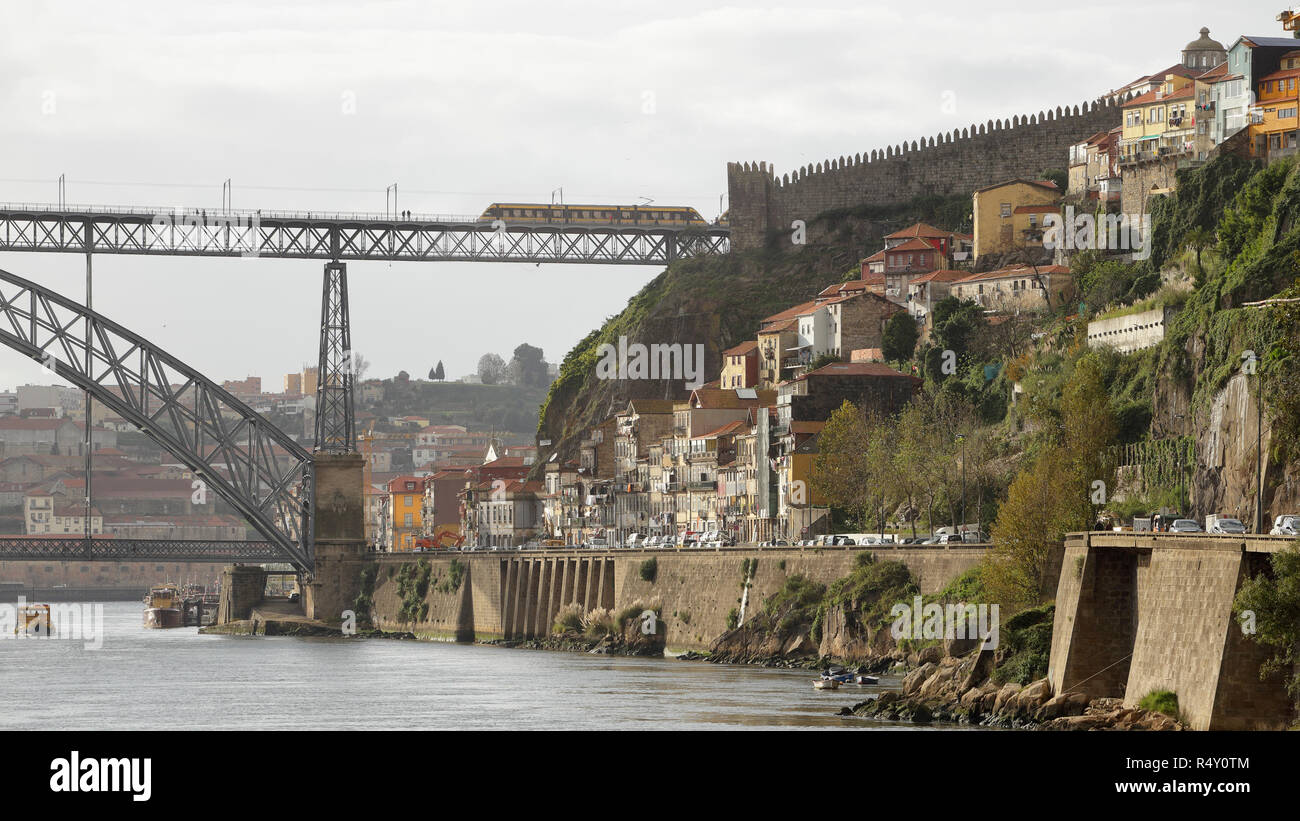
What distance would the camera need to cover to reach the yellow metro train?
121m

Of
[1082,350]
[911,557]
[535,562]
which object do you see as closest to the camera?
[911,557]

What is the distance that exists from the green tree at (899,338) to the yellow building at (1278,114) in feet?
69.8

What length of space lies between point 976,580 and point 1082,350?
21867 mm

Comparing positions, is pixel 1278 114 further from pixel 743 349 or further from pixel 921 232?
pixel 743 349

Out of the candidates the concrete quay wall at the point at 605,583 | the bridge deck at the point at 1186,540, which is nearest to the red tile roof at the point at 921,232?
the concrete quay wall at the point at 605,583

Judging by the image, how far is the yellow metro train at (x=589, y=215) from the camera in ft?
398

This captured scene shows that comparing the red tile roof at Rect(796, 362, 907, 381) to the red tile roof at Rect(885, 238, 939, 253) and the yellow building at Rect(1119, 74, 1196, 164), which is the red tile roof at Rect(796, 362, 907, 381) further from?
the red tile roof at Rect(885, 238, 939, 253)

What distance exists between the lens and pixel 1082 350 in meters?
83.9

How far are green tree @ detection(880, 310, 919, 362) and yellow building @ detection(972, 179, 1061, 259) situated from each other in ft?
24.1

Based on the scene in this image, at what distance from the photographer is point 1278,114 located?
86.2 m

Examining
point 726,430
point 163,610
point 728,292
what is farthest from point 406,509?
point 726,430

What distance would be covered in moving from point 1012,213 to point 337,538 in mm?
36162
